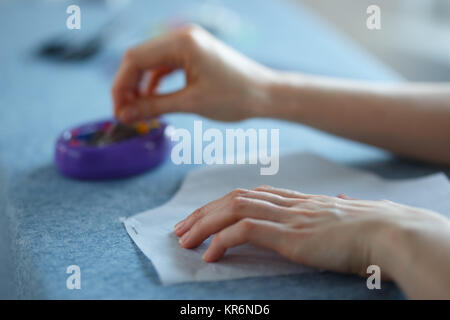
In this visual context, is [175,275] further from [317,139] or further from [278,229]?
[317,139]

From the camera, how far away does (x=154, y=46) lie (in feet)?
2.40

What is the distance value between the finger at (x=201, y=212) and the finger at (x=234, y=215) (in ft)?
0.04

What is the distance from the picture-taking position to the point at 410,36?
2223 millimetres

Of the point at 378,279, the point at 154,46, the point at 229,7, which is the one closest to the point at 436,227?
the point at 378,279

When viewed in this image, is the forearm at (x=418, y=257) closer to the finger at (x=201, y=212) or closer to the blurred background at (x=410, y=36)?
the finger at (x=201, y=212)

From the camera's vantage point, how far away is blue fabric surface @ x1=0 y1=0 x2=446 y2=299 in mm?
480

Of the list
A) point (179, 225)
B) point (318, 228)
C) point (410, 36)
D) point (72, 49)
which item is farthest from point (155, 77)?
point (410, 36)

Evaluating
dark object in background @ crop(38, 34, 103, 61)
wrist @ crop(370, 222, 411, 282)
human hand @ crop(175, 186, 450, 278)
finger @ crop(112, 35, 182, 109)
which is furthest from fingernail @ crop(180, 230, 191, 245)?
dark object in background @ crop(38, 34, 103, 61)

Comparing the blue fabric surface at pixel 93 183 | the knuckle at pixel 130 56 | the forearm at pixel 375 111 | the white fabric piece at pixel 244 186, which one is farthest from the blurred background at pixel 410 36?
the knuckle at pixel 130 56

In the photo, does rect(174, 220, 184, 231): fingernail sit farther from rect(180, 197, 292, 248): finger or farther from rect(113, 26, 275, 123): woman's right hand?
rect(113, 26, 275, 123): woman's right hand

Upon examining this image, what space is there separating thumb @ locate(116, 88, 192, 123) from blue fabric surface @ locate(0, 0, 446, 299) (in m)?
0.09

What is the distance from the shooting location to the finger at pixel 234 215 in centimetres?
51
